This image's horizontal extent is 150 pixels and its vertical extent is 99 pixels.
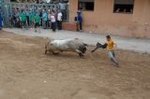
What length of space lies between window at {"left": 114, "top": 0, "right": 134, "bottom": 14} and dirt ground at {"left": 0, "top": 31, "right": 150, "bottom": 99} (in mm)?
5350

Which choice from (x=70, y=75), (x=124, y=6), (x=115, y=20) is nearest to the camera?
(x=70, y=75)

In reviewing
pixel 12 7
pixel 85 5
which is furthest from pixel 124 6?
pixel 12 7

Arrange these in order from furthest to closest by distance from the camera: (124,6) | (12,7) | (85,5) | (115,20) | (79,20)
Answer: (12,7) < (85,5) < (79,20) < (115,20) < (124,6)

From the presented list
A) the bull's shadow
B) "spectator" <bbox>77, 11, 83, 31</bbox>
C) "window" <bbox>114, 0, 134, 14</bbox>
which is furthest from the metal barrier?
the bull's shadow

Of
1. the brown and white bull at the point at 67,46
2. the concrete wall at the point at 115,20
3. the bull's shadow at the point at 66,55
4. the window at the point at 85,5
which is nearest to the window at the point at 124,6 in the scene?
the concrete wall at the point at 115,20

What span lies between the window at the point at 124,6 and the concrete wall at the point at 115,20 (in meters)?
0.25

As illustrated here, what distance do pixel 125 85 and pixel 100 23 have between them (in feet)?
38.0

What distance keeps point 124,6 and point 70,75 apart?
1084cm

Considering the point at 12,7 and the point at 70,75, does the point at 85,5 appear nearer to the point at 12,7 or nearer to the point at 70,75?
the point at 12,7

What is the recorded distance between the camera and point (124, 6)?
66.2 feet

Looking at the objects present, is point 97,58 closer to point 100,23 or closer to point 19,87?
point 19,87

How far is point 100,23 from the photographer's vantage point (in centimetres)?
2097

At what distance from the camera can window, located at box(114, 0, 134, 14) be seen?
19809 mm

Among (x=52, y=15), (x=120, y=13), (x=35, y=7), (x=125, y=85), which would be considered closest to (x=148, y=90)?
(x=125, y=85)
